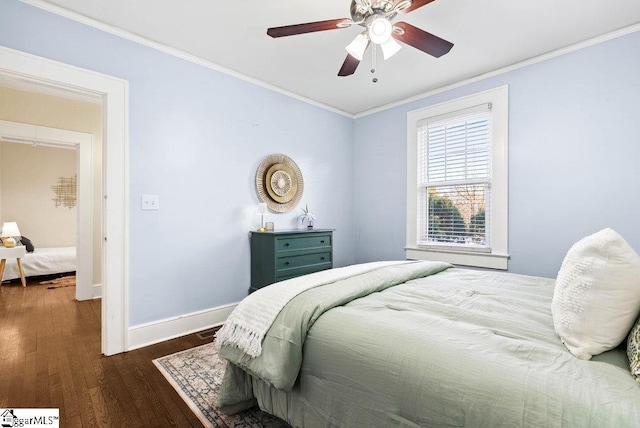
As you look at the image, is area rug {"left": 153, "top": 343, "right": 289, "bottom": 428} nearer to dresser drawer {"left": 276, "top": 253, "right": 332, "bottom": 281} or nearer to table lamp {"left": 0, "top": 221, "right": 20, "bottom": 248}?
dresser drawer {"left": 276, "top": 253, "right": 332, "bottom": 281}

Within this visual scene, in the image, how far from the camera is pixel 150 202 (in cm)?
260

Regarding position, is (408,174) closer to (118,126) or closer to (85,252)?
(118,126)

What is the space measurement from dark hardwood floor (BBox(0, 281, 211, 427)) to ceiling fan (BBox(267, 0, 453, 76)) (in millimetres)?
2323

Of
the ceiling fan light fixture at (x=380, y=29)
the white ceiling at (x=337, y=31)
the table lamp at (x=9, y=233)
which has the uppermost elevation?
the white ceiling at (x=337, y=31)

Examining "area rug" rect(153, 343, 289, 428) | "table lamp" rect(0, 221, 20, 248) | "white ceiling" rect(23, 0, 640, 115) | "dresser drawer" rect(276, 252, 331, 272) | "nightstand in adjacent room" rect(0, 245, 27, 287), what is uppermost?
"white ceiling" rect(23, 0, 640, 115)

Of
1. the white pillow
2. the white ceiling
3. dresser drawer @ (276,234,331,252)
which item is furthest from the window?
the white pillow

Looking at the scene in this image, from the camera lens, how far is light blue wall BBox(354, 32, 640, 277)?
7.90 feet

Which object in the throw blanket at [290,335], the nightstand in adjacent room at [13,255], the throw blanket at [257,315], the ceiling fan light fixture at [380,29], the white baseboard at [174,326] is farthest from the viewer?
the nightstand in adjacent room at [13,255]

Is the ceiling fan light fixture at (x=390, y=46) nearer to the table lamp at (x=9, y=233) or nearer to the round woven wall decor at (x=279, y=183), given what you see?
the round woven wall decor at (x=279, y=183)

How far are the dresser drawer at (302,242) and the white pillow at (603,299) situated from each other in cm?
232

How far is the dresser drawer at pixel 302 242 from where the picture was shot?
3.02 metres

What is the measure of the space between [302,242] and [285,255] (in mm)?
255

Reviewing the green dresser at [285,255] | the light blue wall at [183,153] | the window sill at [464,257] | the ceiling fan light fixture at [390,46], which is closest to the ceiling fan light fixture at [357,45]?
the ceiling fan light fixture at [390,46]

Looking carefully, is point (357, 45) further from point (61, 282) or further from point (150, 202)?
point (61, 282)
